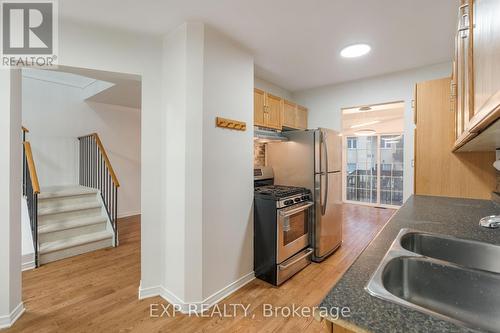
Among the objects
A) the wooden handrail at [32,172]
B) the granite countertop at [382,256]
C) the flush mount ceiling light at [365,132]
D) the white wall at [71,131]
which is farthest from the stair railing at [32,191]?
the flush mount ceiling light at [365,132]

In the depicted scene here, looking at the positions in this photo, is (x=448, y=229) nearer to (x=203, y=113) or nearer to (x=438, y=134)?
(x=438, y=134)

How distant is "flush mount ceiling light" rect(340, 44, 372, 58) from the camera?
2.51m

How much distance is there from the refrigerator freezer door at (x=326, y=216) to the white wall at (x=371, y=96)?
3.78 ft

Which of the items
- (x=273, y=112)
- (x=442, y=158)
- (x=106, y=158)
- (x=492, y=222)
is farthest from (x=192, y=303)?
(x=106, y=158)

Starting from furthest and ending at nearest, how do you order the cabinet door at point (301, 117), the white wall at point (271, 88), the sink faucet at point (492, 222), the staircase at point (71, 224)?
the cabinet door at point (301, 117) → the white wall at point (271, 88) → the staircase at point (71, 224) → the sink faucet at point (492, 222)

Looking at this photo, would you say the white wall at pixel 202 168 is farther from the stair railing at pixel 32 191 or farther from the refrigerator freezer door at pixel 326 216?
Result: the stair railing at pixel 32 191

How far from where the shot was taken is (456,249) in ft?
3.73

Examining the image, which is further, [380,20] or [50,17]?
[380,20]

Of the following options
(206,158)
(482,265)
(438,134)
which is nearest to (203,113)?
(206,158)

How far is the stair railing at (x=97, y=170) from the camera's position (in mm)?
3924

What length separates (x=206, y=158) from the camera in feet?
6.75

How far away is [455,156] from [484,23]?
1817 mm

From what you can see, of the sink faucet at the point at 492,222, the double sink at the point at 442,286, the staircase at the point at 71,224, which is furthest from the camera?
the staircase at the point at 71,224

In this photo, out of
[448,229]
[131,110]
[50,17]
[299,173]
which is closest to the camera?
[448,229]
